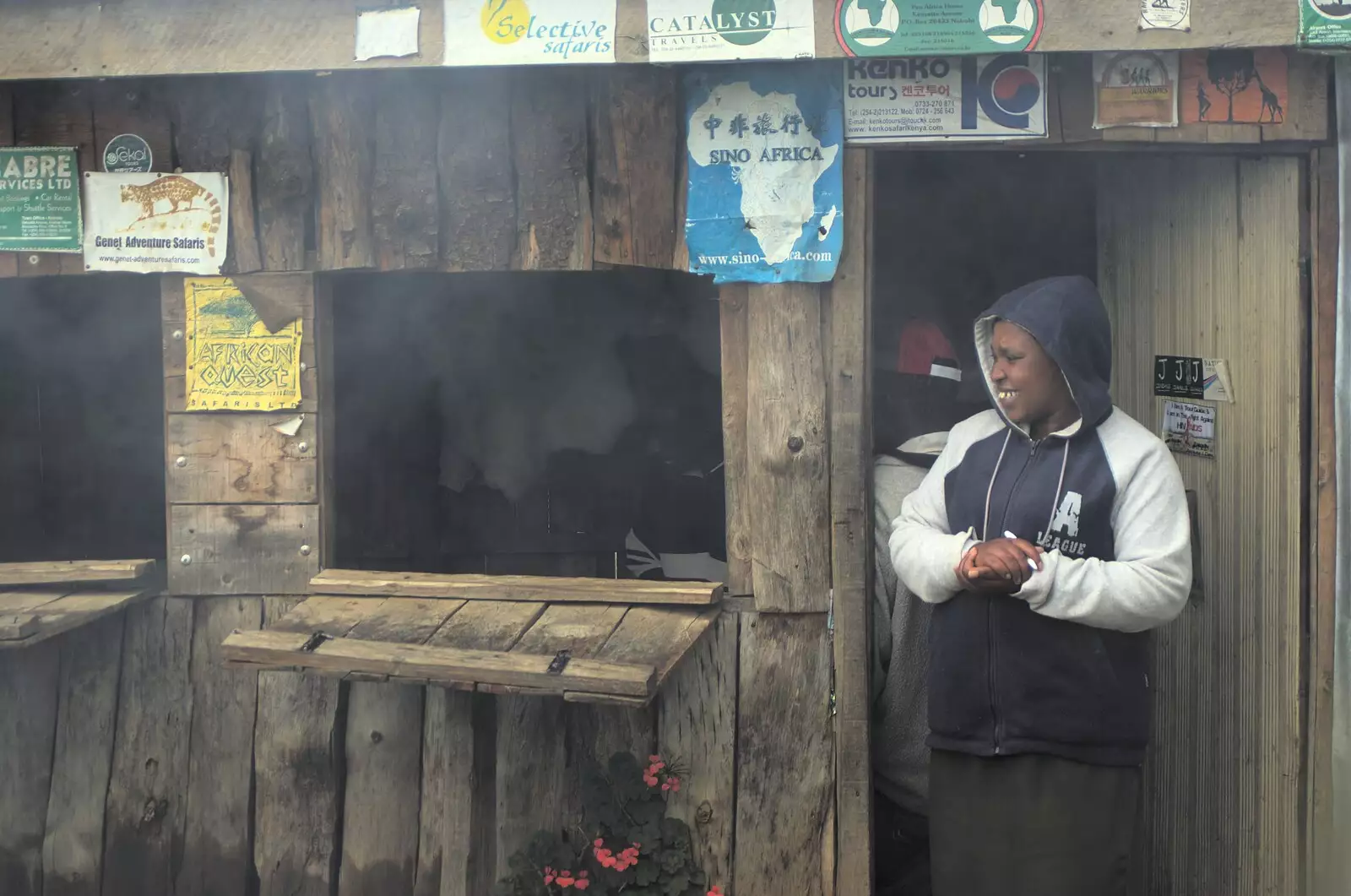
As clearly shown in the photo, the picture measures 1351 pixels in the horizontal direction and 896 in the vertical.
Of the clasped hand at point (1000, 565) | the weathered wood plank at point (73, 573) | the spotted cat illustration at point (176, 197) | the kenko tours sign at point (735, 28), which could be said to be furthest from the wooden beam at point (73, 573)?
the clasped hand at point (1000, 565)

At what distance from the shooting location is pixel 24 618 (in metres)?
3.38

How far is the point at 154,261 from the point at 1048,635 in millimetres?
2953

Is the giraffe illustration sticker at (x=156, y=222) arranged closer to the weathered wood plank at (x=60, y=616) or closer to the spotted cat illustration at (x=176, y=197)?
the spotted cat illustration at (x=176, y=197)

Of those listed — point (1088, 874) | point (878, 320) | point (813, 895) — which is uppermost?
point (878, 320)

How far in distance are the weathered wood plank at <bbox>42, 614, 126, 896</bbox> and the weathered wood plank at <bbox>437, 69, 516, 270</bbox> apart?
182cm

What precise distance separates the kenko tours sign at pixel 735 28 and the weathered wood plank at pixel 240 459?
5.45 feet

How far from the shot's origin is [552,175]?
3.61 metres

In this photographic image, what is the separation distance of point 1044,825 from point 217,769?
2.61 metres

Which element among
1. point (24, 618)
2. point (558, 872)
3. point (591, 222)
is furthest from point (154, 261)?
point (558, 872)

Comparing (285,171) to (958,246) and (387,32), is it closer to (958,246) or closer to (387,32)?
(387,32)

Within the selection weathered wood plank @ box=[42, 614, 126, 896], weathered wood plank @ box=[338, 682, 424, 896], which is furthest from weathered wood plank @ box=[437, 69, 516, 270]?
weathered wood plank @ box=[42, 614, 126, 896]

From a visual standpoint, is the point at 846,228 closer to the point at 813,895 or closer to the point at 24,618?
the point at 813,895

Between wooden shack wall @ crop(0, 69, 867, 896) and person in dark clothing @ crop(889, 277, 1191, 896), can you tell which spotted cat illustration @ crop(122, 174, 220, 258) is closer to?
wooden shack wall @ crop(0, 69, 867, 896)

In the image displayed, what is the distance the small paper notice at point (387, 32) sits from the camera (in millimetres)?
3428
